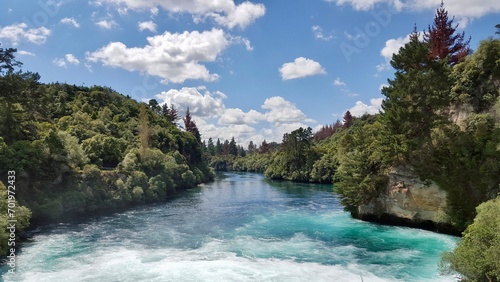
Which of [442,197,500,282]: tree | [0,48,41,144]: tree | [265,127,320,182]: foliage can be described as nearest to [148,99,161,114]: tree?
[265,127,320,182]: foliage

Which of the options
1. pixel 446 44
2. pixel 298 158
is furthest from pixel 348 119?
pixel 446 44

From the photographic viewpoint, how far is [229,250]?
2866cm

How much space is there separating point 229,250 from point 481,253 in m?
18.2

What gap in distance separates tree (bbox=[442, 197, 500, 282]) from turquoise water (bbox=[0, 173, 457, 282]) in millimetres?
5224

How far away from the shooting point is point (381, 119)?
125ft

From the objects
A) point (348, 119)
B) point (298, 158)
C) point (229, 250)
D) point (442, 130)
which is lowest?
point (229, 250)

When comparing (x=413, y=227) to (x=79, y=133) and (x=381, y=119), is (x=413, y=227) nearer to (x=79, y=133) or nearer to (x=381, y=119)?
(x=381, y=119)

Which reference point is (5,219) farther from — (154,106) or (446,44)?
(154,106)

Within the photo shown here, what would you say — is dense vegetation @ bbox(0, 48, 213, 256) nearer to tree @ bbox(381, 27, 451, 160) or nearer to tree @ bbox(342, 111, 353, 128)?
tree @ bbox(381, 27, 451, 160)

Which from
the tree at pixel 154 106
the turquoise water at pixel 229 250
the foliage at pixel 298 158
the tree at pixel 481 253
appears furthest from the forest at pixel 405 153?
the tree at pixel 154 106

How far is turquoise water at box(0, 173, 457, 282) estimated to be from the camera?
22688 mm

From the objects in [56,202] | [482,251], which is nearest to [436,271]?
[482,251]

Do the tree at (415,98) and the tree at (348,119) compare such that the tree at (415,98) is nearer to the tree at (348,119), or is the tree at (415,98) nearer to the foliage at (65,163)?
the foliage at (65,163)

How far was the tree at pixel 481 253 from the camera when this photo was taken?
15.6 m
